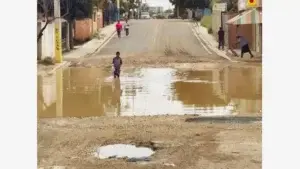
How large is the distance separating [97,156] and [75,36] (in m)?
2.07

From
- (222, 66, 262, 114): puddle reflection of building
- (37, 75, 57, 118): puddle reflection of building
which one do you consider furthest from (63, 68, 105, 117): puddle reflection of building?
(222, 66, 262, 114): puddle reflection of building

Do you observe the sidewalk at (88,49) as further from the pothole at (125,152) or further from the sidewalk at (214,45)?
the pothole at (125,152)

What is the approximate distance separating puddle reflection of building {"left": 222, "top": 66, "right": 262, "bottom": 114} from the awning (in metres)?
0.36

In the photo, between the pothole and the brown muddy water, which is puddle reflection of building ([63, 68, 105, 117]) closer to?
the brown muddy water

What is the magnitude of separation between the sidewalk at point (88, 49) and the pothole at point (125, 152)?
104 centimetres

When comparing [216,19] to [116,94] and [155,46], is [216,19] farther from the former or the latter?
[116,94]

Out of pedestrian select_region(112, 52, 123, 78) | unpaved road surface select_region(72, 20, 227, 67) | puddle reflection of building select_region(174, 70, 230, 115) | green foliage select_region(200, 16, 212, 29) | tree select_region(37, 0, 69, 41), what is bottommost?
puddle reflection of building select_region(174, 70, 230, 115)

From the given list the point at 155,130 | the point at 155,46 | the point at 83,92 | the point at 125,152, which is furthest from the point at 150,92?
the point at 83,92

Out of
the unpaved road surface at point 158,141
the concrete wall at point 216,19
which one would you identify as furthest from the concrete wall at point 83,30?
the unpaved road surface at point 158,141

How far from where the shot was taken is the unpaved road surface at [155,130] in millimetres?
5008

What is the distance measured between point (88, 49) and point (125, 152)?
5.11ft

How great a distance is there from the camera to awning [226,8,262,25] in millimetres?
5337
